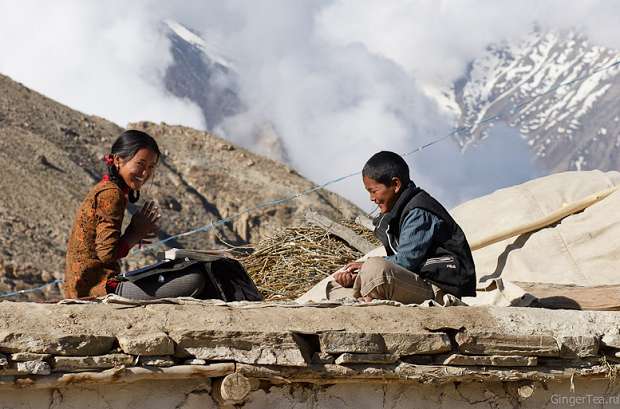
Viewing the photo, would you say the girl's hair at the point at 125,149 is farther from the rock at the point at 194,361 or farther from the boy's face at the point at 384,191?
the rock at the point at 194,361

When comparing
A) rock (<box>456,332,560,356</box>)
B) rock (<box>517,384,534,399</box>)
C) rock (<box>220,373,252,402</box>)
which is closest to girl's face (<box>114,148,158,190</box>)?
rock (<box>220,373,252,402</box>)

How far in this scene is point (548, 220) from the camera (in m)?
5.50

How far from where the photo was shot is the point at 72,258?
4.20 meters

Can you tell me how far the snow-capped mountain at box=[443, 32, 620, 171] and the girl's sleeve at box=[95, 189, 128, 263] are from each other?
62019 mm

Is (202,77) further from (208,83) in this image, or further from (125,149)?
(125,149)

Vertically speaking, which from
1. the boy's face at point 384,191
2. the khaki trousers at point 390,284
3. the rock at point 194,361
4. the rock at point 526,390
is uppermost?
the boy's face at point 384,191

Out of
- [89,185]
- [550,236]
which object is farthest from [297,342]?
[89,185]

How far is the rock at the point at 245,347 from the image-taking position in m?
3.33

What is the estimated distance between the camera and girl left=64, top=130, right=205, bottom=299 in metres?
3.98

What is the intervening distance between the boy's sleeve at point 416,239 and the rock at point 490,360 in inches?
27.2

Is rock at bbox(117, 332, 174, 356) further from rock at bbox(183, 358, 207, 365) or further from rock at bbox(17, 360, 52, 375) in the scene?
rock at bbox(17, 360, 52, 375)

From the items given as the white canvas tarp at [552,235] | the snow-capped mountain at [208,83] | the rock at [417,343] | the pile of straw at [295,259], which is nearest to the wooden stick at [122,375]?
the rock at [417,343]

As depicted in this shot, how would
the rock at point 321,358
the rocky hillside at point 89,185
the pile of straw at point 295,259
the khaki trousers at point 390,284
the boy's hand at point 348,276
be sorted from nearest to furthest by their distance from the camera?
the rock at point 321,358
the khaki trousers at point 390,284
the boy's hand at point 348,276
the pile of straw at point 295,259
the rocky hillside at point 89,185

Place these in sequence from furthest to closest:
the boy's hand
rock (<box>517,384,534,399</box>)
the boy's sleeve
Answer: the boy's hand
the boy's sleeve
rock (<box>517,384,534,399</box>)
